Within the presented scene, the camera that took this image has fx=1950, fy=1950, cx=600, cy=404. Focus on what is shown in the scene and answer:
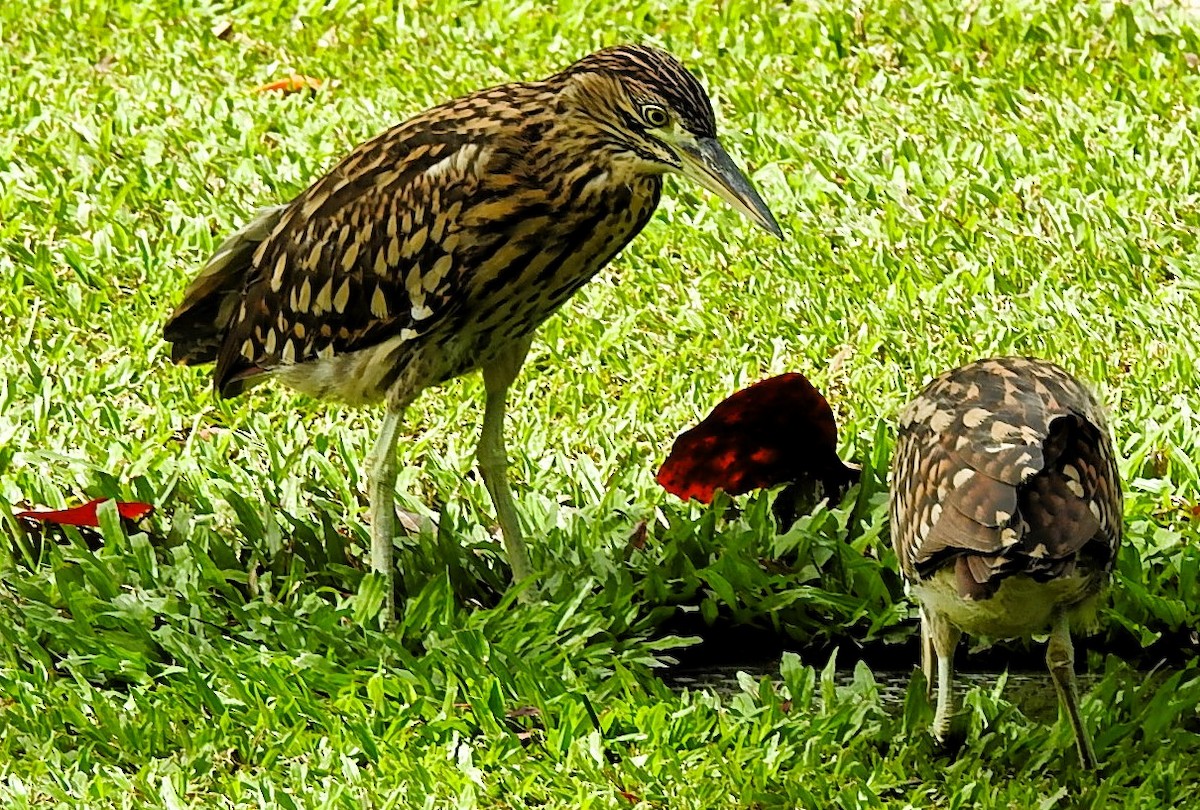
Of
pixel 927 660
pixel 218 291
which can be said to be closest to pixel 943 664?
pixel 927 660

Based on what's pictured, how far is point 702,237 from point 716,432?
1851 millimetres

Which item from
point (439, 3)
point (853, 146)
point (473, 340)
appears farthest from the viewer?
point (439, 3)

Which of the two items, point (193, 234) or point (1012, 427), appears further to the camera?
point (193, 234)

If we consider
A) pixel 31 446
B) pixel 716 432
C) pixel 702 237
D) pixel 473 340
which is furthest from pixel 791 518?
pixel 31 446

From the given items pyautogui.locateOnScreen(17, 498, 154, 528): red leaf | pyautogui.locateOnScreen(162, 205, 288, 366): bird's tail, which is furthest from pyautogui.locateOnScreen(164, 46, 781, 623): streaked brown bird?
pyautogui.locateOnScreen(17, 498, 154, 528): red leaf

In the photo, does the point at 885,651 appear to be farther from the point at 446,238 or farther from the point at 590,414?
the point at 446,238

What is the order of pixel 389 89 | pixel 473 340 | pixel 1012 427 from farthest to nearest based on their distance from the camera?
pixel 389 89 < pixel 473 340 < pixel 1012 427

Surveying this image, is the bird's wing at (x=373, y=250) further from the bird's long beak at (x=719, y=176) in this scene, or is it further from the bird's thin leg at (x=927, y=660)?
the bird's thin leg at (x=927, y=660)

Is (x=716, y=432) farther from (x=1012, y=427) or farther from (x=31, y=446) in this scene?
(x=31, y=446)

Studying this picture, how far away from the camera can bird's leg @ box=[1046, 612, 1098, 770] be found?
4.79 metres

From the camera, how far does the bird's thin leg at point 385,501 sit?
5617 millimetres

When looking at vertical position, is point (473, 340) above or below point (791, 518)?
above

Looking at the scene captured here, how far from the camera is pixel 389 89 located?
30.0ft

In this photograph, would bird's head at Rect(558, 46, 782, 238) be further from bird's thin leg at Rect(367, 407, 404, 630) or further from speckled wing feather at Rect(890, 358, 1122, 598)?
bird's thin leg at Rect(367, 407, 404, 630)
